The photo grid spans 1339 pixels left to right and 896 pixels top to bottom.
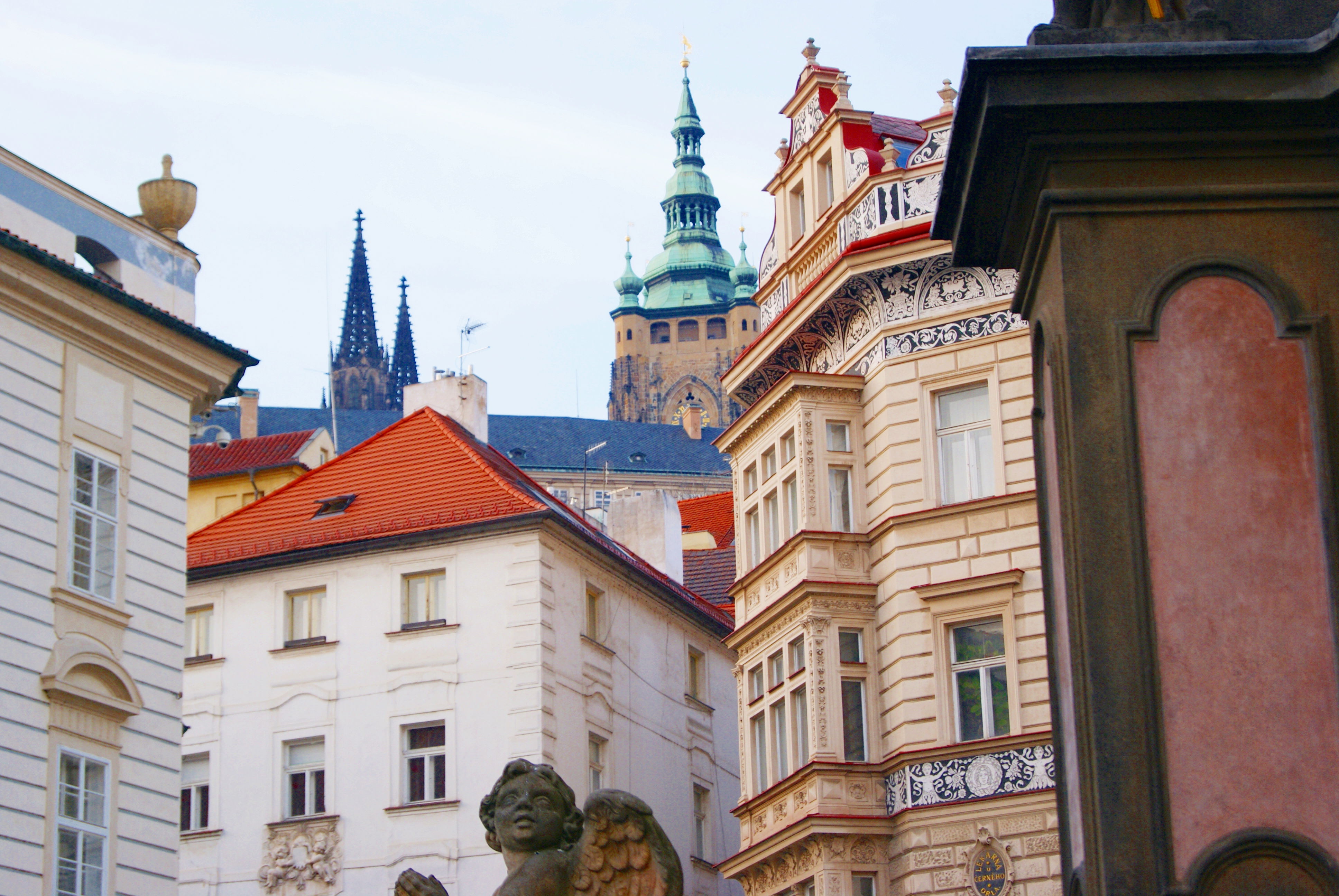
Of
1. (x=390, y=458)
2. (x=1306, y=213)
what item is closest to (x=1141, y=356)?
(x=1306, y=213)

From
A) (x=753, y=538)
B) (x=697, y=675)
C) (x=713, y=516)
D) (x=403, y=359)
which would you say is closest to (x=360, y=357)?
(x=403, y=359)

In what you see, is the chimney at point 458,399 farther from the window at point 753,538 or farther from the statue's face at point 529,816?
the statue's face at point 529,816

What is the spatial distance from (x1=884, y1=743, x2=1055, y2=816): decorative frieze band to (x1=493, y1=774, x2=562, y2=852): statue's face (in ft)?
51.4

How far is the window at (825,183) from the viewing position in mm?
28531

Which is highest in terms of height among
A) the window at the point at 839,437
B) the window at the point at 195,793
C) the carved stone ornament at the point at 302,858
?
the window at the point at 839,437

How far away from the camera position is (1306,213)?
6.93m

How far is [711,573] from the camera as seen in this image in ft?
150

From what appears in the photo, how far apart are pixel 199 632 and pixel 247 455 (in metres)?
13.0

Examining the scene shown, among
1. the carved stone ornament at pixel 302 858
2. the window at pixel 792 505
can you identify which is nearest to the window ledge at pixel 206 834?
the carved stone ornament at pixel 302 858

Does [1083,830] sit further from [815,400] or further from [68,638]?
[815,400]

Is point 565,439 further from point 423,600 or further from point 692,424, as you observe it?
point 423,600

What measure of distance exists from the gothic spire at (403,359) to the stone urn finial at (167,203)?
13098 cm

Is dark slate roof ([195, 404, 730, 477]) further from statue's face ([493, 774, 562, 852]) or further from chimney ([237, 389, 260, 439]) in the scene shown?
statue's face ([493, 774, 562, 852])

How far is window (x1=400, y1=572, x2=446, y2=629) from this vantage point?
36.0 meters
